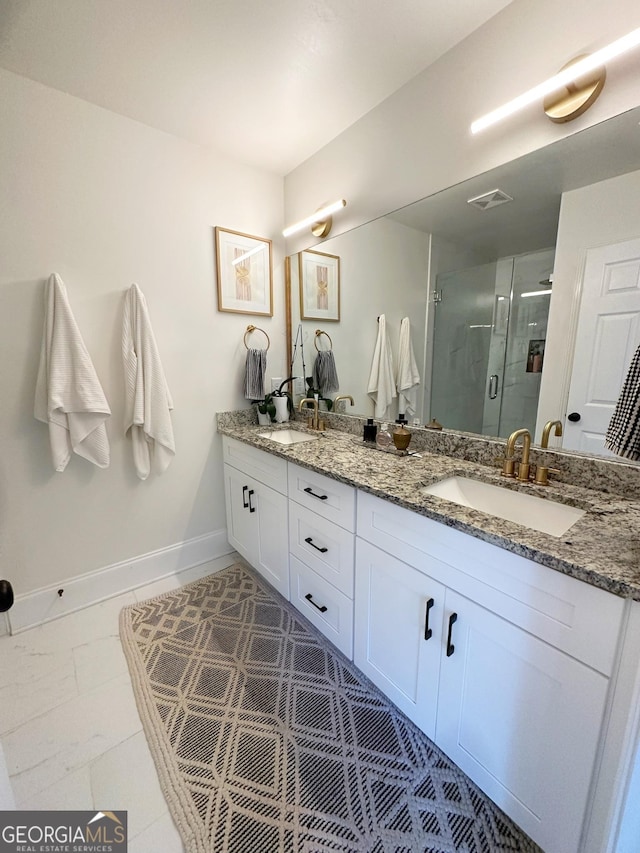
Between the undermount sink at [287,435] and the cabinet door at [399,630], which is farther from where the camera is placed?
the undermount sink at [287,435]

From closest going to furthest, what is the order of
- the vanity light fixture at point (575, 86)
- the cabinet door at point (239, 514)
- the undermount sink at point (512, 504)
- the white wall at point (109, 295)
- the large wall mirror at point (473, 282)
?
1. the vanity light fixture at point (575, 86)
2. the undermount sink at point (512, 504)
3. the large wall mirror at point (473, 282)
4. the white wall at point (109, 295)
5. the cabinet door at point (239, 514)

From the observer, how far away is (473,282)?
1441mm

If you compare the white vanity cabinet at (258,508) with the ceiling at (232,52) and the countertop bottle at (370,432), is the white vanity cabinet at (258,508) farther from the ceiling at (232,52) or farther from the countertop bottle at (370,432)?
the ceiling at (232,52)

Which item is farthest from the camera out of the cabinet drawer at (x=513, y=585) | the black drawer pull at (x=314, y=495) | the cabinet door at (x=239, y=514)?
the cabinet door at (x=239, y=514)

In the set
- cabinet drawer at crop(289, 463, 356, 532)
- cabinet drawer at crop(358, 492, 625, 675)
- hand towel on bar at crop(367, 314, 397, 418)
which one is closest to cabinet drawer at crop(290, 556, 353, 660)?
cabinet drawer at crop(289, 463, 356, 532)

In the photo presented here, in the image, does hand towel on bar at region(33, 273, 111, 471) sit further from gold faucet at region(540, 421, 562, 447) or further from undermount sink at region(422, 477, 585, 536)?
gold faucet at region(540, 421, 562, 447)

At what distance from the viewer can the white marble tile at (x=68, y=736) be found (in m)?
1.09

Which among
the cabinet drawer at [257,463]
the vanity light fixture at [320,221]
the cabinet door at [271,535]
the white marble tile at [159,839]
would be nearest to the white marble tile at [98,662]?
the white marble tile at [159,839]

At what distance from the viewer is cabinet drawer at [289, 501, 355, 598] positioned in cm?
132

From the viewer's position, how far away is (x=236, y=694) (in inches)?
52.7

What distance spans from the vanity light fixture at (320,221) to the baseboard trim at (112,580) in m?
1.98

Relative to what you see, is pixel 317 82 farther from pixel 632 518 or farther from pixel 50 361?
pixel 632 518

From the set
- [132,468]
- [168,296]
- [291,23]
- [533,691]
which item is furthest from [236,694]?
[291,23]

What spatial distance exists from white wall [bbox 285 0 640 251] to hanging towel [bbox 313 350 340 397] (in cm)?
Answer: 73
